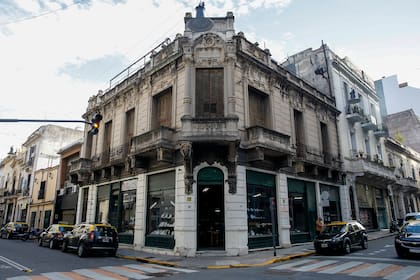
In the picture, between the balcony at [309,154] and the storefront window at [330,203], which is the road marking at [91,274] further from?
the storefront window at [330,203]

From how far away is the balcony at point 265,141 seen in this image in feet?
48.5

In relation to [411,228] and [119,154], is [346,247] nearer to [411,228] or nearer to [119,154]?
[411,228]

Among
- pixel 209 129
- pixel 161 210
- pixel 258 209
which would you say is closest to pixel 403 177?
pixel 258 209

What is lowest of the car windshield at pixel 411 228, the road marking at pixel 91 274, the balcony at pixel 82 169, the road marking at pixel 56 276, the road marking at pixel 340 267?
the road marking at pixel 91 274

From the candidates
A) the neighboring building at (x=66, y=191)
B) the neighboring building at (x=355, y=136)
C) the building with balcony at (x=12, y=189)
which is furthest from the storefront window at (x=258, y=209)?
the building with balcony at (x=12, y=189)

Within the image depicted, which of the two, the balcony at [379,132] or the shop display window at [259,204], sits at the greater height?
the balcony at [379,132]

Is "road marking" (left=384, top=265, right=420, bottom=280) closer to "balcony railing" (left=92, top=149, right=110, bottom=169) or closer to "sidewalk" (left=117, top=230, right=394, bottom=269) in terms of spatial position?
"sidewalk" (left=117, top=230, right=394, bottom=269)

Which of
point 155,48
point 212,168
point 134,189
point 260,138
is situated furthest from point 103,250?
point 155,48

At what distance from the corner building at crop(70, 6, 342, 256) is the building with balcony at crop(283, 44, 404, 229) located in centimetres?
376

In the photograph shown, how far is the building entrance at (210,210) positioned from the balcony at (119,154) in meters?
6.96

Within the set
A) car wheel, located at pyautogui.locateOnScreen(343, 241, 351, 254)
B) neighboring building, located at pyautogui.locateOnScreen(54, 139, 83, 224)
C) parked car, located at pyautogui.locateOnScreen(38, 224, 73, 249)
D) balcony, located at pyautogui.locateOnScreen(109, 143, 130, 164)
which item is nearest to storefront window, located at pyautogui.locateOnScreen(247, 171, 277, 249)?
car wheel, located at pyautogui.locateOnScreen(343, 241, 351, 254)

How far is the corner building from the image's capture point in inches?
559

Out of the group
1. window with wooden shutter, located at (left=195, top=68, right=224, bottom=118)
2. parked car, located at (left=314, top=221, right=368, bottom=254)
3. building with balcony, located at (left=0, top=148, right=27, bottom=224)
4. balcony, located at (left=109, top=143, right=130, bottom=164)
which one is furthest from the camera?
building with balcony, located at (left=0, top=148, right=27, bottom=224)

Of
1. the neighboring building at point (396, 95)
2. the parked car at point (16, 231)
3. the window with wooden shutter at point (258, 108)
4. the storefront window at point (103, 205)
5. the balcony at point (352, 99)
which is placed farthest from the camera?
the neighboring building at point (396, 95)
